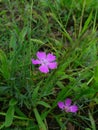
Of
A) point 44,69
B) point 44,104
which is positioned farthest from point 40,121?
point 44,69

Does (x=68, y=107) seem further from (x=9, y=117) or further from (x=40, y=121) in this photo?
(x=9, y=117)

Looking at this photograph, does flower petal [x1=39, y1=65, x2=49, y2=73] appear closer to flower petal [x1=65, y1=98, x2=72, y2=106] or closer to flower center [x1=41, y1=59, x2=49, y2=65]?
flower center [x1=41, y1=59, x2=49, y2=65]

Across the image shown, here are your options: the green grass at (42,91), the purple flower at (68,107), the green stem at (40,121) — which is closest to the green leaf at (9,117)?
the green grass at (42,91)

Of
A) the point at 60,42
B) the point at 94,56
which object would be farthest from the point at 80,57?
the point at 60,42

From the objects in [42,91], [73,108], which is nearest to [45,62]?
[42,91]

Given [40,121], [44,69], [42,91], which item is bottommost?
[40,121]

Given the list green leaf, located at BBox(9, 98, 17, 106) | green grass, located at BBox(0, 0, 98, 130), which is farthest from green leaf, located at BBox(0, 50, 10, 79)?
green leaf, located at BBox(9, 98, 17, 106)

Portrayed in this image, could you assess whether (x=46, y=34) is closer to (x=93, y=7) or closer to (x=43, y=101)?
(x=93, y=7)

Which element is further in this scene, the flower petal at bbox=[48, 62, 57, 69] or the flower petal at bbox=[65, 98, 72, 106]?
the flower petal at bbox=[65, 98, 72, 106]

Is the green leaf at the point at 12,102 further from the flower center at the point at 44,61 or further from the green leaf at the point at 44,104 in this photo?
the flower center at the point at 44,61

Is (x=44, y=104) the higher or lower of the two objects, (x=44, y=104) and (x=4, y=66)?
the lower

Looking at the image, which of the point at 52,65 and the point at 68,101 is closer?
the point at 52,65
